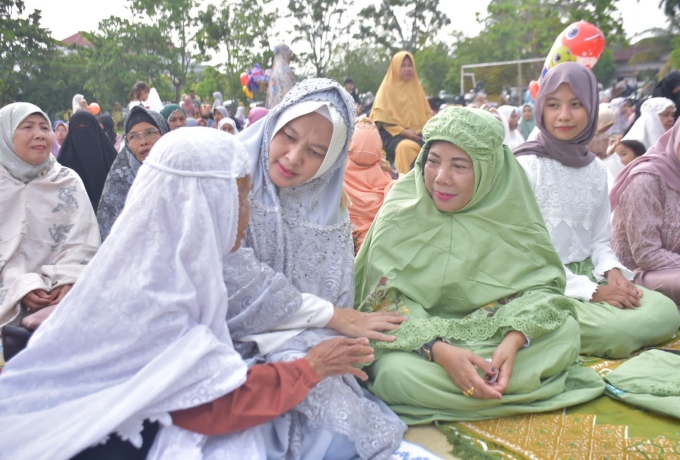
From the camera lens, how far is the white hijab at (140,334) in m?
1.35

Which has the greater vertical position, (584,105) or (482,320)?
(584,105)

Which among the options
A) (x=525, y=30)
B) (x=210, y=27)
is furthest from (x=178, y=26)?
(x=525, y=30)

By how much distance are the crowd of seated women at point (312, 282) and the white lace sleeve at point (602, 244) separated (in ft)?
0.04

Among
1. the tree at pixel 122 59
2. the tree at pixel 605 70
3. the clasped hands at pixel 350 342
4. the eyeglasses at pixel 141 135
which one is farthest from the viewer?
the tree at pixel 605 70

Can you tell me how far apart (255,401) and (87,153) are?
3.56 m

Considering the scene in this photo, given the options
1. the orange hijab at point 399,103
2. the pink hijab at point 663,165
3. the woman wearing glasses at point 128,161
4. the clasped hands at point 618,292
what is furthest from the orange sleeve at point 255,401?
the orange hijab at point 399,103

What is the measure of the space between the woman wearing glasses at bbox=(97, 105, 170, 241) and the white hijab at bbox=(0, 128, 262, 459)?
1.99 meters

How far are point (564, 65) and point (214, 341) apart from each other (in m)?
2.49

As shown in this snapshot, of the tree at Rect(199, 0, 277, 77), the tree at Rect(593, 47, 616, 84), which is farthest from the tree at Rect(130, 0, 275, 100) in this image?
the tree at Rect(593, 47, 616, 84)

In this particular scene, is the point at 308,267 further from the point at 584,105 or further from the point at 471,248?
the point at 584,105

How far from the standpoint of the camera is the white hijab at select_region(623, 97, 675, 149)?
5586 mm

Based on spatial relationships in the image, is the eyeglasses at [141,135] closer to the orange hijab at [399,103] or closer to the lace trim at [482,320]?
the lace trim at [482,320]

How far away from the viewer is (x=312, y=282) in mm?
2059

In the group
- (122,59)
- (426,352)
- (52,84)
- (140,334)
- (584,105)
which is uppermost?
(122,59)
